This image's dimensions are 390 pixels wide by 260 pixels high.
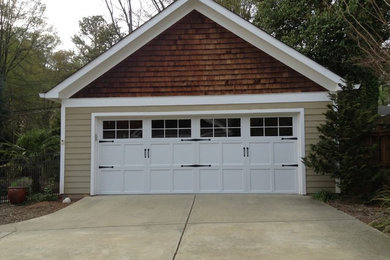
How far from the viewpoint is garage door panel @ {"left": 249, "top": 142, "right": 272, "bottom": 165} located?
9.45 m

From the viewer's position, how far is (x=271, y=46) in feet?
30.5

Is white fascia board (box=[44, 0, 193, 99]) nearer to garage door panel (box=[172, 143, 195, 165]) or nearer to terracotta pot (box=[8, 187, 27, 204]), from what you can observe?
terracotta pot (box=[8, 187, 27, 204])

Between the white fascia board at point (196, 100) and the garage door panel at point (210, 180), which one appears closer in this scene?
the white fascia board at point (196, 100)

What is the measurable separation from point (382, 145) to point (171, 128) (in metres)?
5.46

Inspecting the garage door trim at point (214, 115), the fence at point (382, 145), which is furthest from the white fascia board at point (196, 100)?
the fence at point (382, 145)

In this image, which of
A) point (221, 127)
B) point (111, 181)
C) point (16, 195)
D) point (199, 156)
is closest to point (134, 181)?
point (111, 181)

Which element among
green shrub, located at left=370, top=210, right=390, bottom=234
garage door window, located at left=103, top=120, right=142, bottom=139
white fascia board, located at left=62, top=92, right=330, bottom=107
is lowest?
green shrub, located at left=370, top=210, right=390, bottom=234

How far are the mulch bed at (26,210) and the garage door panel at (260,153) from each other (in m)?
5.09

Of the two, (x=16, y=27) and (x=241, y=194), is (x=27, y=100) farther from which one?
(x=241, y=194)

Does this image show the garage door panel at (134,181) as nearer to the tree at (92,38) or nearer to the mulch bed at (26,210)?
the mulch bed at (26,210)

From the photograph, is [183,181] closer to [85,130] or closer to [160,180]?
[160,180]

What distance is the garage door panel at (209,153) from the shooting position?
9547mm

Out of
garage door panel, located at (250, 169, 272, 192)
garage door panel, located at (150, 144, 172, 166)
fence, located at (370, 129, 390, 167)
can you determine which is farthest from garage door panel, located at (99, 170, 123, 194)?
fence, located at (370, 129, 390, 167)

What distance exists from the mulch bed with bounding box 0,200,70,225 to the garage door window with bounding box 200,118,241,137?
420 centimetres
